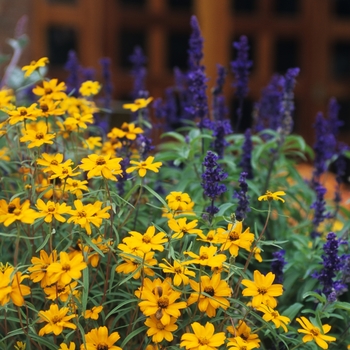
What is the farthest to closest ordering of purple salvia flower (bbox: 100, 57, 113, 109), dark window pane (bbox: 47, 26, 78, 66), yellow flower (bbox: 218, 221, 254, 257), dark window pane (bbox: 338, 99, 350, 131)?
1. dark window pane (bbox: 338, 99, 350, 131)
2. dark window pane (bbox: 47, 26, 78, 66)
3. purple salvia flower (bbox: 100, 57, 113, 109)
4. yellow flower (bbox: 218, 221, 254, 257)

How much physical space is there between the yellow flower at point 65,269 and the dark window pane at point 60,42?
4073 millimetres

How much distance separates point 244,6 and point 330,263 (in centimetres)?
417

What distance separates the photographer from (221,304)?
1259 mm

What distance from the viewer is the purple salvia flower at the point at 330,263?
56.4 inches

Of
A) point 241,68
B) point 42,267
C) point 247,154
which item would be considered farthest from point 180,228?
point 241,68

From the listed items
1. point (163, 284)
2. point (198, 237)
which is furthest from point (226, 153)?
point (163, 284)

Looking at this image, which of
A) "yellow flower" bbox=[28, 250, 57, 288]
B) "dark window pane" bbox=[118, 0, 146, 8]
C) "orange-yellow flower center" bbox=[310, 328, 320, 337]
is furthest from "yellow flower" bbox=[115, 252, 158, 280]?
"dark window pane" bbox=[118, 0, 146, 8]

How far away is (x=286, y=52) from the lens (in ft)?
17.7

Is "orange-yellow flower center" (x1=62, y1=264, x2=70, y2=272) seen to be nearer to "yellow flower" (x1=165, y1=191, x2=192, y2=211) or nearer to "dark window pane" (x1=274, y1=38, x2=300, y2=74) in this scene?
"yellow flower" (x1=165, y1=191, x2=192, y2=211)

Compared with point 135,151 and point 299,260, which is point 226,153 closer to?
point 135,151

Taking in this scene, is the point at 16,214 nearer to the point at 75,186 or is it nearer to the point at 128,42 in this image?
the point at 75,186

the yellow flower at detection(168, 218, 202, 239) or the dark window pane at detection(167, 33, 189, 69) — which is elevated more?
the dark window pane at detection(167, 33, 189, 69)

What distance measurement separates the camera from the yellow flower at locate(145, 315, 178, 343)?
122 centimetres

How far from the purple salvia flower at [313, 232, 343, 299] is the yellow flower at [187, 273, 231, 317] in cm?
32
